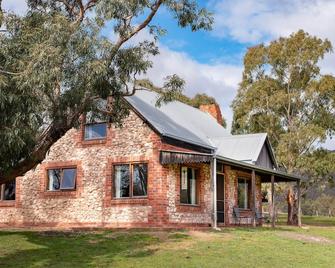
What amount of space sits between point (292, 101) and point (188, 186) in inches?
689

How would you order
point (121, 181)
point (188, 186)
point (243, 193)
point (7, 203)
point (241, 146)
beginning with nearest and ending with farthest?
point (121, 181) < point (188, 186) < point (7, 203) < point (243, 193) < point (241, 146)

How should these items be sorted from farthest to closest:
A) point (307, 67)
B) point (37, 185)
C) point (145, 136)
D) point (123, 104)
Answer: point (307, 67), point (37, 185), point (145, 136), point (123, 104)

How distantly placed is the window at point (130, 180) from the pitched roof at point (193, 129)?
6.22 ft

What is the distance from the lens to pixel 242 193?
2723 centimetres

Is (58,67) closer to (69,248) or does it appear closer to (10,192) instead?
(69,248)

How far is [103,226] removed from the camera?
22.0 metres

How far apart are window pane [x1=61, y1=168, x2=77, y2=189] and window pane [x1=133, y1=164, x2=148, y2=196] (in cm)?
316

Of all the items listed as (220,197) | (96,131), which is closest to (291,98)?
(220,197)

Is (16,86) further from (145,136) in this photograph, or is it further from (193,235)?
(145,136)

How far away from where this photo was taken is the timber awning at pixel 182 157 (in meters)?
20.6

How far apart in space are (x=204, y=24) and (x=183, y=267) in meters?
6.62

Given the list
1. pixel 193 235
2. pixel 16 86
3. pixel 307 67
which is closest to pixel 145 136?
pixel 193 235

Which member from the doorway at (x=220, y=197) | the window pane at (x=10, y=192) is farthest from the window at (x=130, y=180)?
the window pane at (x=10, y=192)

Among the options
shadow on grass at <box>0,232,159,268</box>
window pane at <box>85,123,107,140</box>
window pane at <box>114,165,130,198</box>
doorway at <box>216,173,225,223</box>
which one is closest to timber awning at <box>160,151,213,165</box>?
window pane at <box>114,165,130,198</box>
